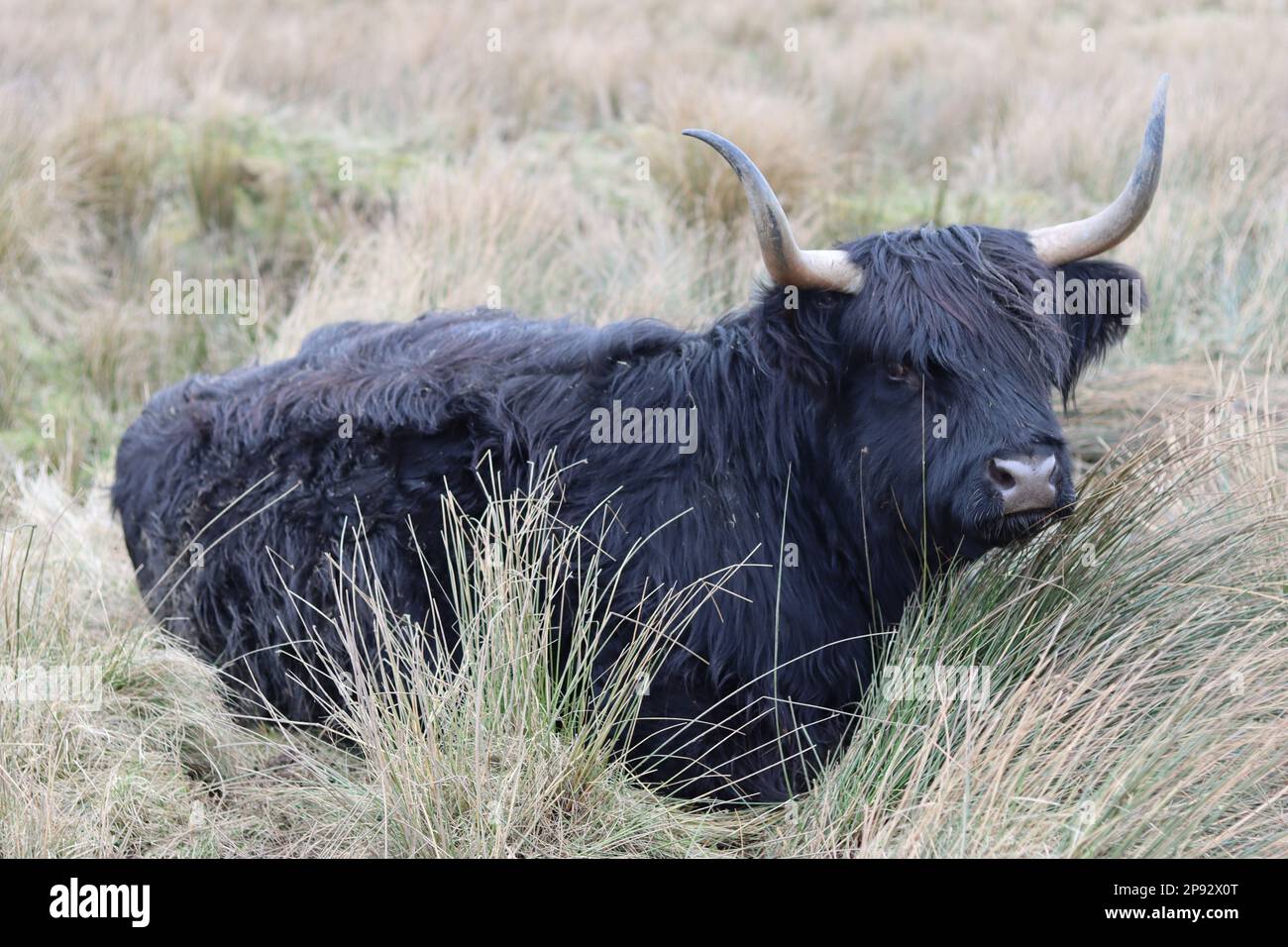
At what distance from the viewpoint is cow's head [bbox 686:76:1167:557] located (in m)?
3.37

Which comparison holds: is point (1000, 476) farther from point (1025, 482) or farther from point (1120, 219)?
point (1120, 219)

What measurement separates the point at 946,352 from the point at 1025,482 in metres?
0.42

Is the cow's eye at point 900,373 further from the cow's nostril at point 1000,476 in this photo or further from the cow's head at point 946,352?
the cow's nostril at point 1000,476

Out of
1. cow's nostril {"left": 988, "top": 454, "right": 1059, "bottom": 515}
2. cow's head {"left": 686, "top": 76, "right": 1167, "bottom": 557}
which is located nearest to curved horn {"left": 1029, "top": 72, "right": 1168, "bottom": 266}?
cow's head {"left": 686, "top": 76, "right": 1167, "bottom": 557}

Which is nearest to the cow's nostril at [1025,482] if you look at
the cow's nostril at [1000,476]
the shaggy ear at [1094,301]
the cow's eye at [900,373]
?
the cow's nostril at [1000,476]

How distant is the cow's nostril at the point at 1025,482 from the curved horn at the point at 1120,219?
82cm

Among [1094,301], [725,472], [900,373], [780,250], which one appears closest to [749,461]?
[725,472]

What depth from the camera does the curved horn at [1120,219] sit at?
3.59m

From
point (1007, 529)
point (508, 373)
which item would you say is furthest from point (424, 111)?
point (1007, 529)

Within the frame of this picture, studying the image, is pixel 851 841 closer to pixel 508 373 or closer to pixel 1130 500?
pixel 1130 500

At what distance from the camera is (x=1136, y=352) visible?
6.55 m

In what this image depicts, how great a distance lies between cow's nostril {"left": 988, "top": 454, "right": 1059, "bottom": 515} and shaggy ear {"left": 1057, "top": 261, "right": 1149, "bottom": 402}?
0.65 metres

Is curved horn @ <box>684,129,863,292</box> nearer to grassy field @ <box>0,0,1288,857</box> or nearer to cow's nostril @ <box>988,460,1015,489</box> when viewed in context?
cow's nostril @ <box>988,460,1015,489</box>
